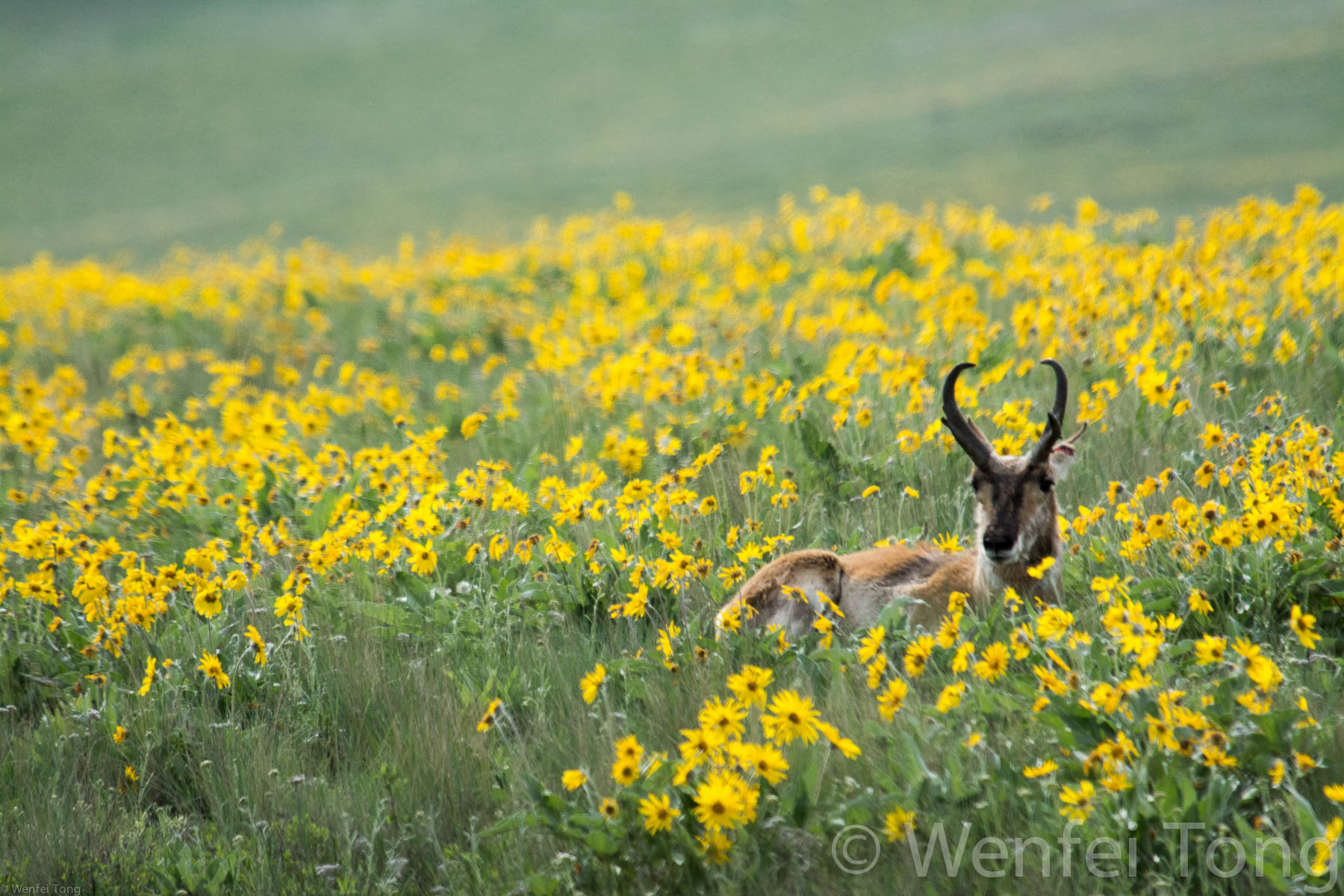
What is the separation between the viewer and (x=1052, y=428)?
4691 millimetres

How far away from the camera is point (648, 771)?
3.68 metres

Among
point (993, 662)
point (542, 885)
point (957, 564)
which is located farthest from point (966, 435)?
point (542, 885)

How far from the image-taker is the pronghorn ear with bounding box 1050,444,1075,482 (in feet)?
16.4

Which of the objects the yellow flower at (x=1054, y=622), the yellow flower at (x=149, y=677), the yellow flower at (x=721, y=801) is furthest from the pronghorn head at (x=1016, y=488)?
the yellow flower at (x=149, y=677)

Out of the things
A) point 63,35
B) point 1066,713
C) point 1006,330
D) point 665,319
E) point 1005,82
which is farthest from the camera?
point 63,35

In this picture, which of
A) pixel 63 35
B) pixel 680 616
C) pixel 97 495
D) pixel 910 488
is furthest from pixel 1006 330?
pixel 63 35

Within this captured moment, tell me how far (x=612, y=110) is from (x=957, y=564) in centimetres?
5034

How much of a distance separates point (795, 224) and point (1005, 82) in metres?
36.9

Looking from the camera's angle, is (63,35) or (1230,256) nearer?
(1230,256)

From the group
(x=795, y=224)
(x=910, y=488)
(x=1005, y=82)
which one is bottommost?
(x=910, y=488)

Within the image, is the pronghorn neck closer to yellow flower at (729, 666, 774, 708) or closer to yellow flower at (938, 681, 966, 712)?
yellow flower at (938, 681, 966, 712)

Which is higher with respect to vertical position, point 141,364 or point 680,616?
point 141,364

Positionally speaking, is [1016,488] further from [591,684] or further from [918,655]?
[591,684]

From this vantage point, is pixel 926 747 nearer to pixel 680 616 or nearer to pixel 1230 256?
pixel 680 616
